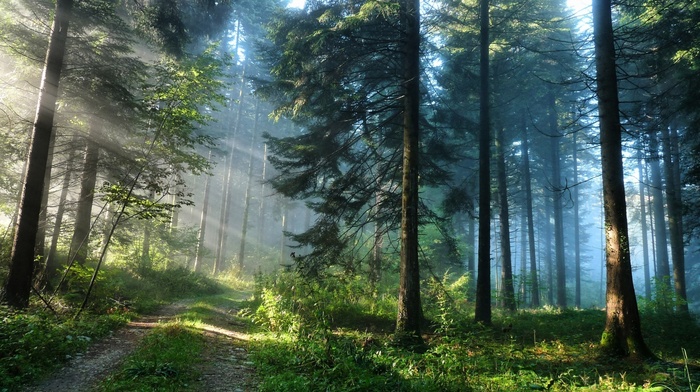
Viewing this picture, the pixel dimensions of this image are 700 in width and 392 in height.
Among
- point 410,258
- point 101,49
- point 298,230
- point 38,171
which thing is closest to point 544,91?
point 410,258

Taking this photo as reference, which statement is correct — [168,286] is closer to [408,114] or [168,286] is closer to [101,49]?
[101,49]

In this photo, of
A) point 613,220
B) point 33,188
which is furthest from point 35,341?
point 613,220

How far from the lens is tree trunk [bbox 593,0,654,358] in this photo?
7.68 metres

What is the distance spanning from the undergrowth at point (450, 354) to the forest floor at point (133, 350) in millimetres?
453

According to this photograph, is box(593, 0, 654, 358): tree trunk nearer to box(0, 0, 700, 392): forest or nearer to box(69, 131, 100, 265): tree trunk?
box(0, 0, 700, 392): forest

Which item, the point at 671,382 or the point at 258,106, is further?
the point at 258,106

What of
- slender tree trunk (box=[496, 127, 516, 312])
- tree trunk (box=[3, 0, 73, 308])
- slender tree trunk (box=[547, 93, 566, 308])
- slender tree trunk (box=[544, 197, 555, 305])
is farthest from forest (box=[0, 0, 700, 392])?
slender tree trunk (box=[544, 197, 555, 305])

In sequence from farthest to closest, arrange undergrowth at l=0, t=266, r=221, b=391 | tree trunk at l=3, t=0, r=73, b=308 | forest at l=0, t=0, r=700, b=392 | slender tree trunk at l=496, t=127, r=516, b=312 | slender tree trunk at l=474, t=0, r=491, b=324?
slender tree trunk at l=496, t=127, r=516, b=312 < slender tree trunk at l=474, t=0, r=491, b=324 < tree trunk at l=3, t=0, r=73, b=308 < forest at l=0, t=0, r=700, b=392 < undergrowth at l=0, t=266, r=221, b=391

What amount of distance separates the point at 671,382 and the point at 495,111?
16.8 m

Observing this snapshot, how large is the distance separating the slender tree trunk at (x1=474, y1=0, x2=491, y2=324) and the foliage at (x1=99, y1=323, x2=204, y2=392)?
329 inches

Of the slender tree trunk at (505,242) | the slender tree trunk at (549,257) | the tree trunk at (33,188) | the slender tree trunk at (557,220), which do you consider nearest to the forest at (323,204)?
the tree trunk at (33,188)

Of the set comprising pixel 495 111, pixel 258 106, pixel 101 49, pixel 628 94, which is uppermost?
pixel 258 106

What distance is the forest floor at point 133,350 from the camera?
5.50 metres

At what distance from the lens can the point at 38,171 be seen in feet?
28.0
